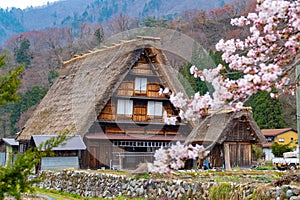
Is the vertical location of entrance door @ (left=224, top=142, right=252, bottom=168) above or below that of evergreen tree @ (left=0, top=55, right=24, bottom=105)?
below

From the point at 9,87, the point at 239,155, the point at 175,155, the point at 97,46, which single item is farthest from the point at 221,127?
the point at 97,46

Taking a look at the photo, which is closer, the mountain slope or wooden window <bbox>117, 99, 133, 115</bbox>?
wooden window <bbox>117, 99, 133, 115</bbox>

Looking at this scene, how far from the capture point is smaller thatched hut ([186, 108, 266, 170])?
26.3 metres

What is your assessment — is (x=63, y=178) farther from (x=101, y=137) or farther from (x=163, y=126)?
(x=163, y=126)

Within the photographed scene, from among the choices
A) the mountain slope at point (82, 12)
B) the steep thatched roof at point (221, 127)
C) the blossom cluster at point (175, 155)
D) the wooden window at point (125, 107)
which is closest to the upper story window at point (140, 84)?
the wooden window at point (125, 107)

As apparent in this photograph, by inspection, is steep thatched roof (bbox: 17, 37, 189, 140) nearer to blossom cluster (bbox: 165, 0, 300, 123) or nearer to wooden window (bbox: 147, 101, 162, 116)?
wooden window (bbox: 147, 101, 162, 116)

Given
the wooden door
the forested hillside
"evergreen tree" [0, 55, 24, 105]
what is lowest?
the wooden door

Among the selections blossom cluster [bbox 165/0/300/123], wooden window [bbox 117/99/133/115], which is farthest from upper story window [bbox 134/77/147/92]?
blossom cluster [bbox 165/0/300/123]

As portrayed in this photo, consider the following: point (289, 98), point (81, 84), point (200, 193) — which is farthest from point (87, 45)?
point (200, 193)

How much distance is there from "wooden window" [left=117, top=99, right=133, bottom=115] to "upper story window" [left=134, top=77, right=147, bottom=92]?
2.64ft

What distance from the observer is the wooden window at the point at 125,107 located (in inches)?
972

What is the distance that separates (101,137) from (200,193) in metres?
13.0

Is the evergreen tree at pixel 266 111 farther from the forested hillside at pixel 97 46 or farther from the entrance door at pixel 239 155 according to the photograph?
the entrance door at pixel 239 155

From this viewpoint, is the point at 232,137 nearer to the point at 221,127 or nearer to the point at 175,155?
the point at 221,127
